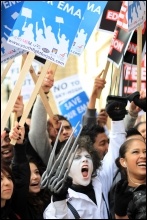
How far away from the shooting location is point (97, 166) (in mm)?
5988

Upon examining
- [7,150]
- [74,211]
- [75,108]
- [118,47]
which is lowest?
[74,211]

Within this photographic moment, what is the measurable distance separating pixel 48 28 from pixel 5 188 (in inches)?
56.3

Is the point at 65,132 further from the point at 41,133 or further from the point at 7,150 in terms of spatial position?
the point at 7,150

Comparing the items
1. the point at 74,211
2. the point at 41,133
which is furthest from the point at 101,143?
the point at 74,211

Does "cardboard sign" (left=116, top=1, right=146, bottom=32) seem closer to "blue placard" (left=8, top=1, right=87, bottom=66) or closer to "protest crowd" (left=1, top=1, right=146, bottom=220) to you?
"protest crowd" (left=1, top=1, right=146, bottom=220)

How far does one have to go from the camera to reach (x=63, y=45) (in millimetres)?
6164

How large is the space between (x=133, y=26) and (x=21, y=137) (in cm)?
179

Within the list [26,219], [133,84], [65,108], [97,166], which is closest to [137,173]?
[97,166]

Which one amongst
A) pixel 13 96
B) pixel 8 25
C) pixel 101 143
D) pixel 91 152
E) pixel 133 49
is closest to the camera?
pixel 13 96

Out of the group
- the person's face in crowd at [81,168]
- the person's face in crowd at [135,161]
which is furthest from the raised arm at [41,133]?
the person's face in crowd at [135,161]

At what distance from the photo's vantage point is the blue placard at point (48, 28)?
20.0ft

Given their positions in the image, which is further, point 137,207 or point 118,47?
point 118,47

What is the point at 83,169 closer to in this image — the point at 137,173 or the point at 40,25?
the point at 137,173

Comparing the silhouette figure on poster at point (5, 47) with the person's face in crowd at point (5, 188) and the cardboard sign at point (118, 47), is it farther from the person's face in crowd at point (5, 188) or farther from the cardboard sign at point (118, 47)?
the person's face in crowd at point (5, 188)
